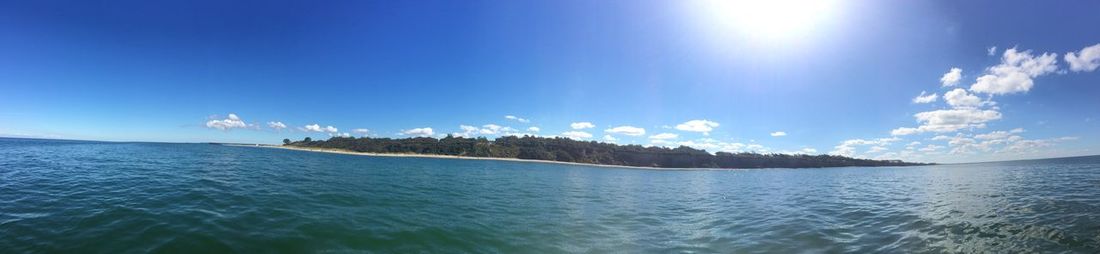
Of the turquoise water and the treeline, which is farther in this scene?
the treeline

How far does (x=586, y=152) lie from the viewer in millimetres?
168250

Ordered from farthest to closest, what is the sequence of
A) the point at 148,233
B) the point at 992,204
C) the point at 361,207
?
the point at 992,204
the point at 361,207
the point at 148,233

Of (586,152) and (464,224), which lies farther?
(586,152)

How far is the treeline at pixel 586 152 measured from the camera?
158625 mm

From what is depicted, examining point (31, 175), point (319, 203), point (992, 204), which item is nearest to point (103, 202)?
point (319, 203)

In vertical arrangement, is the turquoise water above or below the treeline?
below

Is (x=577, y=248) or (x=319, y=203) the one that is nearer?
(x=577, y=248)

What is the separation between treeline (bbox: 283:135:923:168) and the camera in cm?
15862

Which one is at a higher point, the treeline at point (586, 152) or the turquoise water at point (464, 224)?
the treeline at point (586, 152)

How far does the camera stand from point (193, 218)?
42.5 ft

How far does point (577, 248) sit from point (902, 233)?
10.8 meters

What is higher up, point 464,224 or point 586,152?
point 586,152

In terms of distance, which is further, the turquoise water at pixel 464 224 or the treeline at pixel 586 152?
the treeline at pixel 586 152

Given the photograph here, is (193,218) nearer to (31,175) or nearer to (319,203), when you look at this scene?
(319,203)
